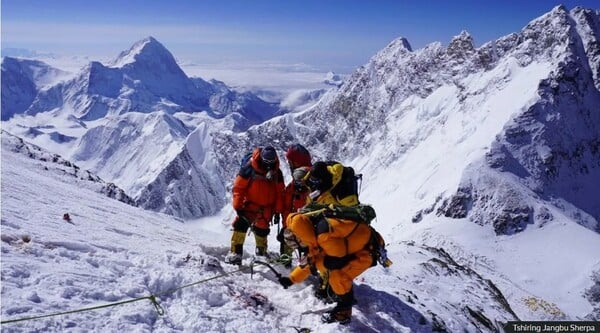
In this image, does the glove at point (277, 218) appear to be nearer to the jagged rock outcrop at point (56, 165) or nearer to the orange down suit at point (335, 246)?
the orange down suit at point (335, 246)

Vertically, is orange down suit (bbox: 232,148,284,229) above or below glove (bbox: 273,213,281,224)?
above

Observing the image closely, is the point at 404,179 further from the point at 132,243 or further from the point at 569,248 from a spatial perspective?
the point at 132,243

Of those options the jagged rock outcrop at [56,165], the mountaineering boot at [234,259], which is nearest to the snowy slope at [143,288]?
the mountaineering boot at [234,259]

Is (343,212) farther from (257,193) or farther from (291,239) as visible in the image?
(257,193)

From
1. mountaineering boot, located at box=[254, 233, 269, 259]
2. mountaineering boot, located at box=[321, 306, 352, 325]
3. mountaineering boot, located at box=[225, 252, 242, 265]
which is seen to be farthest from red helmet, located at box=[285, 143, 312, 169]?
mountaineering boot, located at box=[321, 306, 352, 325]

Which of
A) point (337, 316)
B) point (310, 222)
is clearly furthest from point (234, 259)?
point (310, 222)

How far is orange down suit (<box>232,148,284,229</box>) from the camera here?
11.4 m

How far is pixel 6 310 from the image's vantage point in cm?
668

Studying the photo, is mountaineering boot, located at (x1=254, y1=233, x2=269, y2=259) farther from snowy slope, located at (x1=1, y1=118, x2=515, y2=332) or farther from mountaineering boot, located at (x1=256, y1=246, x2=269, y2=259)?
snowy slope, located at (x1=1, y1=118, x2=515, y2=332)

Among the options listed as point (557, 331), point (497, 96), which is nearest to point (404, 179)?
point (497, 96)

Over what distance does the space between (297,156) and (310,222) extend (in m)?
3.67

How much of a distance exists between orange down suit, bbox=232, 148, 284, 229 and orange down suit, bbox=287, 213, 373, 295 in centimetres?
251

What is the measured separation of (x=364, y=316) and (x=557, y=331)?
5322 mm

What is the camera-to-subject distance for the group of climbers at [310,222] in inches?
343
